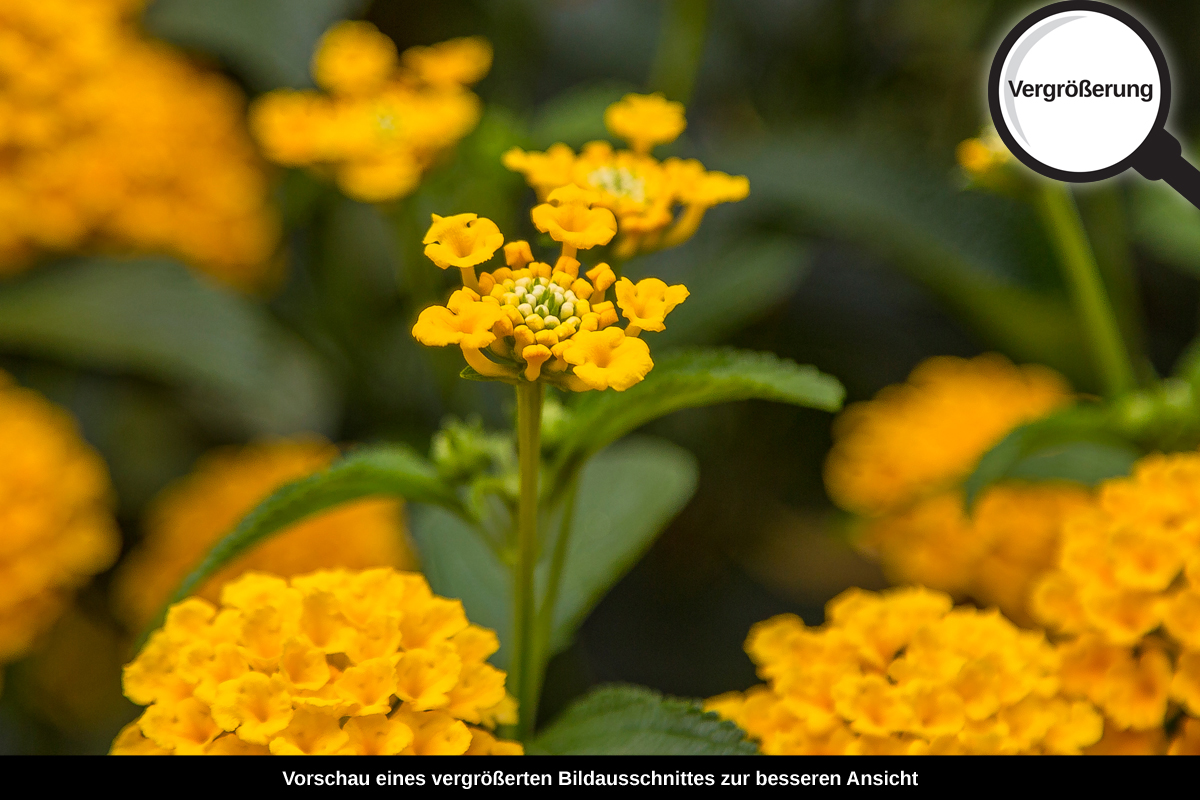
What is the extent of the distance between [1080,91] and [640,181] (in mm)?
199

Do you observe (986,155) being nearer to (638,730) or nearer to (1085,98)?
(1085,98)

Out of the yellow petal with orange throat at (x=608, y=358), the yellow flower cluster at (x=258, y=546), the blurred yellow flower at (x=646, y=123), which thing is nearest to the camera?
the yellow petal with orange throat at (x=608, y=358)

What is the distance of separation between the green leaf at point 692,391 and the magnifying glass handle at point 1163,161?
0.19m

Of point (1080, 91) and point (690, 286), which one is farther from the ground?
point (690, 286)

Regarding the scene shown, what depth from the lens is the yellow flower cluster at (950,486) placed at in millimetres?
576

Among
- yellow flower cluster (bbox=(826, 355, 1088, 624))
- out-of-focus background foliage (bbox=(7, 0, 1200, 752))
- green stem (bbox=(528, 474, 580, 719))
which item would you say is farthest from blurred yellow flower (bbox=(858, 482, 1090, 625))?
green stem (bbox=(528, 474, 580, 719))

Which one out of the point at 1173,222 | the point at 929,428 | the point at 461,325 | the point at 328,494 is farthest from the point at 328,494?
the point at 1173,222

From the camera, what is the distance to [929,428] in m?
0.67

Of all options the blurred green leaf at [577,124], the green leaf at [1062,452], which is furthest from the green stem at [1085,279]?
the blurred green leaf at [577,124]

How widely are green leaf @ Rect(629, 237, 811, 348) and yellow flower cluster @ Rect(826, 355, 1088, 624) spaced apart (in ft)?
0.38

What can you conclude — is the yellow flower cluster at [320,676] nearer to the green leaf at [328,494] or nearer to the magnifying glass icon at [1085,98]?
the green leaf at [328,494]

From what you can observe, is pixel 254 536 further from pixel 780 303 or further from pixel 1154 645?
pixel 780 303

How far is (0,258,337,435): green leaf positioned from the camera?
0.57 m
